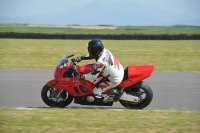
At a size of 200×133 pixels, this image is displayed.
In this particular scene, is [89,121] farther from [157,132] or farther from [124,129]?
[157,132]

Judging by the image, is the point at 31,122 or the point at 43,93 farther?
the point at 43,93

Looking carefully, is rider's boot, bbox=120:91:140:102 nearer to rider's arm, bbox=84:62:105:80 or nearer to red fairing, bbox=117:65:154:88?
red fairing, bbox=117:65:154:88

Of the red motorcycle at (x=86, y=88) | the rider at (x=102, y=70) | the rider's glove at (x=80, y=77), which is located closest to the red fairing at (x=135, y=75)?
the red motorcycle at (x=86, y=88)

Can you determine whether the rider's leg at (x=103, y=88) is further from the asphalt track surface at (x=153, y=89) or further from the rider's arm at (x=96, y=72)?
the asphalt track surface at (x=153, y=89)

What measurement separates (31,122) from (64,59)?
6.62ft

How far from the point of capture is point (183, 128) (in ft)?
19.6

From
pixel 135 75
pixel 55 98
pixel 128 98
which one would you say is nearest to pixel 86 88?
pixel 55 98

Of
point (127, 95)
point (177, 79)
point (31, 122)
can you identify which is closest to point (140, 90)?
point (127, 95)

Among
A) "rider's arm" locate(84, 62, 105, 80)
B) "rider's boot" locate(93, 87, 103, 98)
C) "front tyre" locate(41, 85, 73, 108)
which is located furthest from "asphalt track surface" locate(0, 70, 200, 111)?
"rider's arm" locate(84, 62, 105, 80)

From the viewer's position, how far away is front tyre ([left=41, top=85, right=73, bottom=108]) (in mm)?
8086

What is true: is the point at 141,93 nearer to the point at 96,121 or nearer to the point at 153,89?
the point at 96,121

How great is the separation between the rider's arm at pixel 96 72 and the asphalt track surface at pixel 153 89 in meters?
0.91

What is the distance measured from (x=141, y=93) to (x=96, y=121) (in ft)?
6.17

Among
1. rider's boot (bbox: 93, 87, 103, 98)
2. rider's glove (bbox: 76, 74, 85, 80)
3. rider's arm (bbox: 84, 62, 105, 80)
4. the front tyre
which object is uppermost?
rider's arm (bbox: 84, 62, 105, 80)
